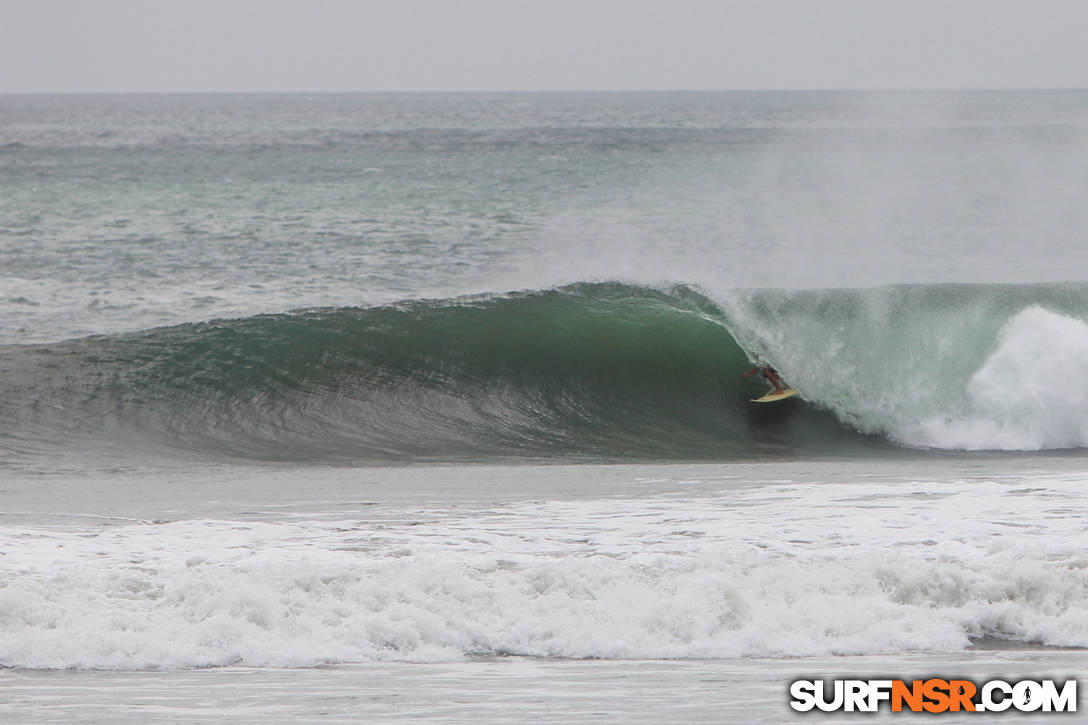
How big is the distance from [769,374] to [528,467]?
3.69 meters

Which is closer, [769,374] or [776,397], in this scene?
[776,397]

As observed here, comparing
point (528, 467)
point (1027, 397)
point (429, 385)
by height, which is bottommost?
point (528, 467)

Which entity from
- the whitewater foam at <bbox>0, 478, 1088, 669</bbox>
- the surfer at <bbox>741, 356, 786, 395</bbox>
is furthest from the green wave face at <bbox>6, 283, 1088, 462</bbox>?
the whitewater foam at <bbox>0, 478, 1088, 669</bbox>

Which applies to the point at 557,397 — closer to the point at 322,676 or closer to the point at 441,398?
the point at 441,398

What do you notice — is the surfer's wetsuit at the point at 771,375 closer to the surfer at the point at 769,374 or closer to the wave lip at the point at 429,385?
the surfer at the point at 769,374

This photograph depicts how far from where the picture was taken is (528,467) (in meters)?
9.91

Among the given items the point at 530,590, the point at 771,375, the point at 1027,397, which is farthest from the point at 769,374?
the point at 530,590

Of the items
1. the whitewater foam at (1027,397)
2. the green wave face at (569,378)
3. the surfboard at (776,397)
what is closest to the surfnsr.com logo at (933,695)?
the green wave face at (569,378)

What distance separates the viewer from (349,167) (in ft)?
153

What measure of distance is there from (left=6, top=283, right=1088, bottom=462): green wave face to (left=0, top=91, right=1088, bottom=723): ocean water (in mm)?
46

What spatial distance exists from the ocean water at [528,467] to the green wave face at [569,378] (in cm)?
5

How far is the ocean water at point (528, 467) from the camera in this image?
5.20 metres

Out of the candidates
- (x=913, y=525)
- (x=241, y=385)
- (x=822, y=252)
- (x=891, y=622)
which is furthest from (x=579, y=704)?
(x=822, y=252)

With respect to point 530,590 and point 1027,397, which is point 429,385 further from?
point 530,590
